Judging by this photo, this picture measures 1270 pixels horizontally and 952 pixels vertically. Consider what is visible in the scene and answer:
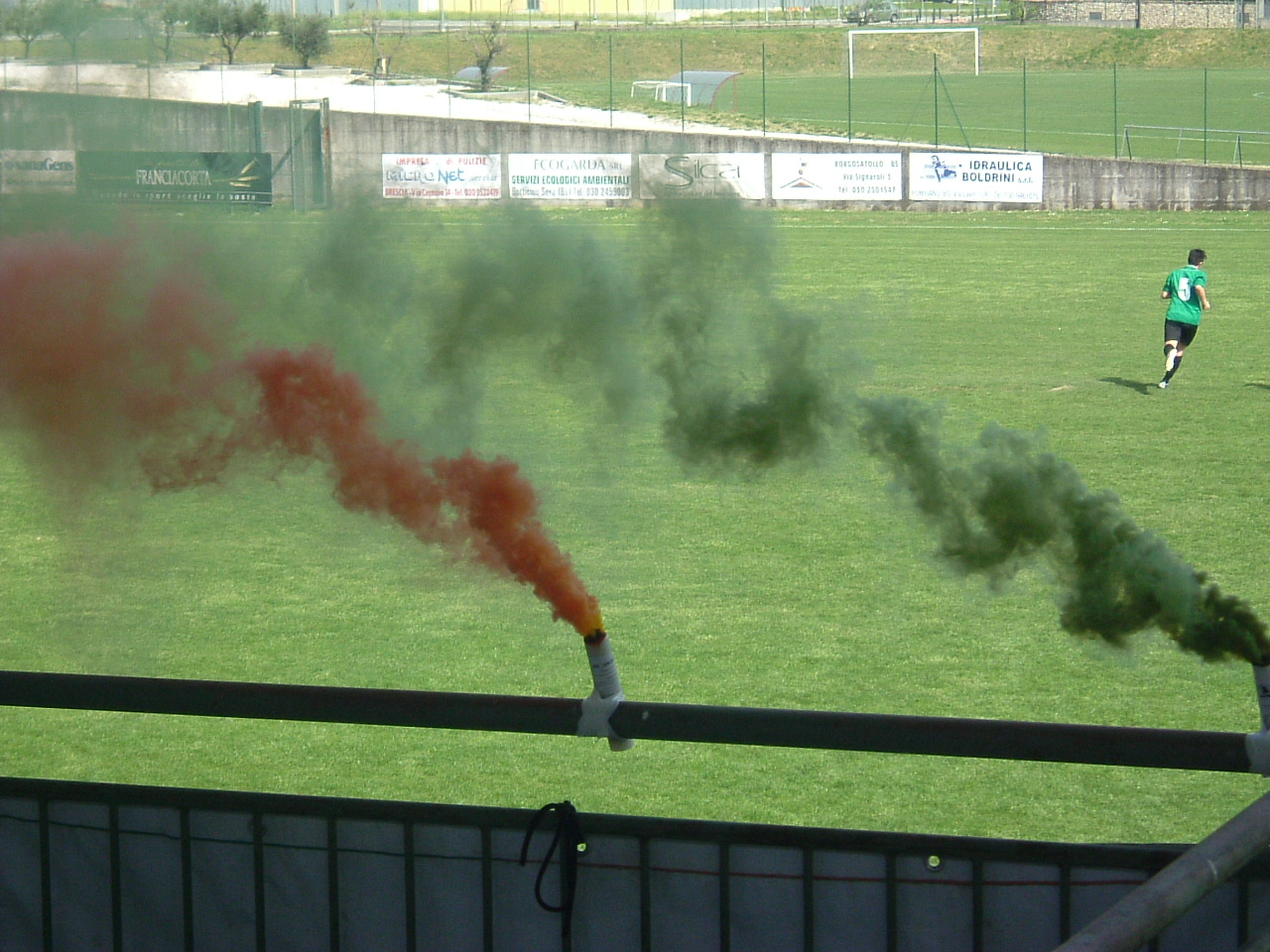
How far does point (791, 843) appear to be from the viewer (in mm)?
2680

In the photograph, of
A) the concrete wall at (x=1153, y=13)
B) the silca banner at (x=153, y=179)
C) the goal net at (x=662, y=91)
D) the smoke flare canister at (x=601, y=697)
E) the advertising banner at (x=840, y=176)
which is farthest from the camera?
the concrete wall at (x=1153, y=13)

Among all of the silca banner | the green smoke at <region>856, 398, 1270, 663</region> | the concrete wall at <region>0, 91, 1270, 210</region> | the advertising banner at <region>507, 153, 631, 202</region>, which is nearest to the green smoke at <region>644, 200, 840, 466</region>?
the green smoke at <region>856, 398, 1270, 663</region>

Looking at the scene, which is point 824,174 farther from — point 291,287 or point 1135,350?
point 291,287

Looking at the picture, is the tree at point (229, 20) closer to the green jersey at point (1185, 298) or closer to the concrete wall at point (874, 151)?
the green jersey at point (1185, 298)

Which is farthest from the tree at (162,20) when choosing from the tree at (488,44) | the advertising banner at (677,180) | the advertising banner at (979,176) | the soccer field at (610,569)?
the tree at (488,44)

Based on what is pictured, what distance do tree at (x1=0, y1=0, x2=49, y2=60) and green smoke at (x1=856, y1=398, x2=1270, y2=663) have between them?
8.54 ft

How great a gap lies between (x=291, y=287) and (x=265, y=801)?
189cm

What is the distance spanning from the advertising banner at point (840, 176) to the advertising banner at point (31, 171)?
3111cm

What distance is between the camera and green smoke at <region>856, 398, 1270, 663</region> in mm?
3350

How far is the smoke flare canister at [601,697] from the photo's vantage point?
2.54 metres

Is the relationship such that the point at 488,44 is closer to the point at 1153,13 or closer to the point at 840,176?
the point at 840,176

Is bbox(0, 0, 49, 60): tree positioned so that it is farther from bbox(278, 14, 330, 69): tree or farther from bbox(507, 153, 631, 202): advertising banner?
bbox(507, 153, 631, 202): advertising banner

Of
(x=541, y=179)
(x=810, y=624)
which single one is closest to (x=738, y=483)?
(x=810, y=624)

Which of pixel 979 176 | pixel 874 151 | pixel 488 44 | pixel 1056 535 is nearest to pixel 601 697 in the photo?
pixel 1056 535
